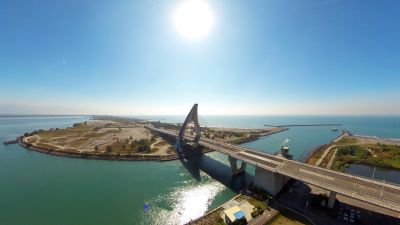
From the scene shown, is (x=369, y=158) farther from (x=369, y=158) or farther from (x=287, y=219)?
(x=287, y=219)

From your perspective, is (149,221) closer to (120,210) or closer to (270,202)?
(120,210)

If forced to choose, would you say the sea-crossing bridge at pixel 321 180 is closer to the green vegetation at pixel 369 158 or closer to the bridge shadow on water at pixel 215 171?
the bridge shadow on water at pixel 215 171

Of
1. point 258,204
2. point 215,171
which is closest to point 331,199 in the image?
point 258,204

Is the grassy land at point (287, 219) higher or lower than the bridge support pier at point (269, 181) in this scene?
lower

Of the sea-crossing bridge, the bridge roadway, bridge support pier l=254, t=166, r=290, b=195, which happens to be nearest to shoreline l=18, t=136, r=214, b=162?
the sea-crossing bridge

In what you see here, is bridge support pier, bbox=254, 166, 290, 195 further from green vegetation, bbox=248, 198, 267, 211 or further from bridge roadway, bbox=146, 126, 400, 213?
green vegetation, bbox=248, 198, 267, 211

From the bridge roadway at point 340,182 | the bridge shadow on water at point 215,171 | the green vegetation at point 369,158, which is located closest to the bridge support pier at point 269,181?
the bridge roadway at point 340,182

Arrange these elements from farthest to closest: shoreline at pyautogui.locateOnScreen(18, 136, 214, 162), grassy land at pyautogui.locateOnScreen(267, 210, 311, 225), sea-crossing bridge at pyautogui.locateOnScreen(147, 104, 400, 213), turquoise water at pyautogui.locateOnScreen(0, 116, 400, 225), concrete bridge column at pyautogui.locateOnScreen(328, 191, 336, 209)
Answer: shoreline at pyautogui.locateOnScreen(18, 136, 214, 162), turquoise water at pyautogui.locateOnScreen(0, 116, 400, 225), concrete bridge column at pyautogui.locateOnScreen(328, 191, 336, 209), grassy land at pyautogui.locateOnScreen(267, 210, 311, 225), sea-crossing bridge at pyautogui.locateOnScreen(147, 104, 400, 213)
